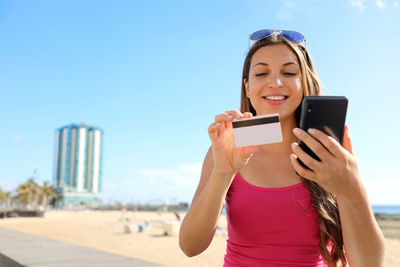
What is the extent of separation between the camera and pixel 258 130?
1.39m

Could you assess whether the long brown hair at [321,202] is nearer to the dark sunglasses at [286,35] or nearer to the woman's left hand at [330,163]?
the dark sunglasses at [286,35]

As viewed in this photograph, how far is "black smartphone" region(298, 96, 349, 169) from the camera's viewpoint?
4.17ft

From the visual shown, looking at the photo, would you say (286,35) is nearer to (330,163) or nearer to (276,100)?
(276,100)

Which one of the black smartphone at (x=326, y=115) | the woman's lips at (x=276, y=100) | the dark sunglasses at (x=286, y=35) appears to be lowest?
the black smartphone at (x=326, y=115)

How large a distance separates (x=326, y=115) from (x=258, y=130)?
0.27 metres

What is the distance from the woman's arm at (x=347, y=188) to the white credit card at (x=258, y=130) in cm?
12

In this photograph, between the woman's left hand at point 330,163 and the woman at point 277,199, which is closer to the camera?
the woman's left hand at point 330,163

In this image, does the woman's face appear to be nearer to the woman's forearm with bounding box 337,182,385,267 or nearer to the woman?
the woman

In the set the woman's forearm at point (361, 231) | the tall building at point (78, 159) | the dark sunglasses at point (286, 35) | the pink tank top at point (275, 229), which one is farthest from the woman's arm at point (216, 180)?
the tall building at point (78, 159)

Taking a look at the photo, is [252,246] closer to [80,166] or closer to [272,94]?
[272,94]

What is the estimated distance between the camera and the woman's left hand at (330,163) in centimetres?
117

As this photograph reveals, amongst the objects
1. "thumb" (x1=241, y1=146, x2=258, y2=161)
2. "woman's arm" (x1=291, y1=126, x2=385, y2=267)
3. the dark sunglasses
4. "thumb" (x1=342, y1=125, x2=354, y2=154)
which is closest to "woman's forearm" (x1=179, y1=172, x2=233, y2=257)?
"thumb" (x1=241, y1=146, x2=258, y2=161)

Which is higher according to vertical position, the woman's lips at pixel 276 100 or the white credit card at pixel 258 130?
the woman's lips at pixel 276 100

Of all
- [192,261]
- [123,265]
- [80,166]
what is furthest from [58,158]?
[123,265]
